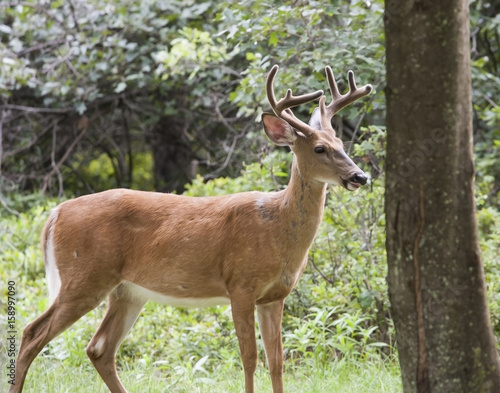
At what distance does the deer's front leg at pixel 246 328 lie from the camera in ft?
14.0

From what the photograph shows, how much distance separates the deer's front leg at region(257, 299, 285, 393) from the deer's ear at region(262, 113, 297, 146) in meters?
0.93

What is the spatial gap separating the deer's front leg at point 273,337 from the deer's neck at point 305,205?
18.9 inches

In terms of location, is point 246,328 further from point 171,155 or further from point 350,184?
point 171,155

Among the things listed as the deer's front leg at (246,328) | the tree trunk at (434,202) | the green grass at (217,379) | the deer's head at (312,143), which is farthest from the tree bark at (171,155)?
the tree trunk at (434,202)

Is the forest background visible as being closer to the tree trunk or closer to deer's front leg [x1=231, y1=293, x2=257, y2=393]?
the tree trunk

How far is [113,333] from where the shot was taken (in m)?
4.77

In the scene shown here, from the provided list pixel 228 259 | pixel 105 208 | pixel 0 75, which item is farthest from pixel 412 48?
pixel 0 75

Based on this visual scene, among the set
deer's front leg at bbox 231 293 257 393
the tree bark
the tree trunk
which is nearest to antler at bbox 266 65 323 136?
deer's front leg at bbox 231 293 257 393

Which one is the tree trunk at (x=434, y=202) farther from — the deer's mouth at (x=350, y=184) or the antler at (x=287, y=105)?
the antler at (x=287, y=105)

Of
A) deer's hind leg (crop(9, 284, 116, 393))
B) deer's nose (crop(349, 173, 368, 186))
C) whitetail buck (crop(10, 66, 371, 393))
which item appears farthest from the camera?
deer's hind leg (crop(9, 284, 116, 393))

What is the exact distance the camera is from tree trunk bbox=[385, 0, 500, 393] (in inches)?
116

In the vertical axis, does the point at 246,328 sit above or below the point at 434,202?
below

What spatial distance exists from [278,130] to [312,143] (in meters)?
0.22

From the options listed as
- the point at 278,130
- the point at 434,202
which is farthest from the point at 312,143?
the point at 434,202
